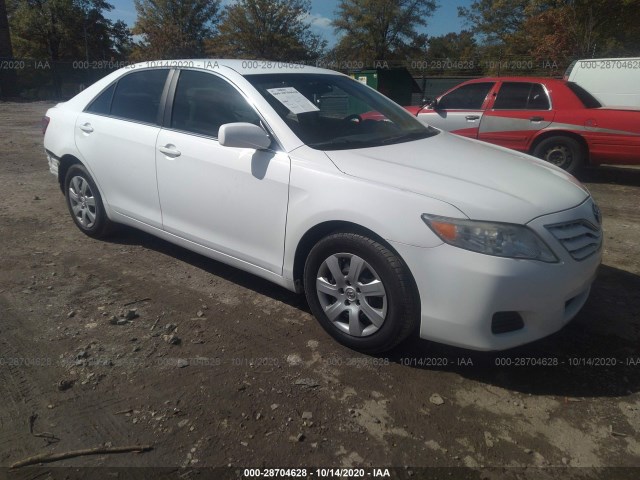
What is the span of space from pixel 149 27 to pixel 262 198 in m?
45.7

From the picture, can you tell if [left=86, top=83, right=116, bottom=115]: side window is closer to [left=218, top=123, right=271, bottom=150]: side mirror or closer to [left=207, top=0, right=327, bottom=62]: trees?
[left=218, top=123, right=271, bottom=150]: side mirror

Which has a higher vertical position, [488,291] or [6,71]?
[488,291]

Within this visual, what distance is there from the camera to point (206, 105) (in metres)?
3.43

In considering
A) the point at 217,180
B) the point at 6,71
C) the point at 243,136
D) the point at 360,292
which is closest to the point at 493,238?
the point at 360,292

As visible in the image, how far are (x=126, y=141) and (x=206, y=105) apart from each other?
0.80 m

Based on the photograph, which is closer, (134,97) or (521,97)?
(134,97)

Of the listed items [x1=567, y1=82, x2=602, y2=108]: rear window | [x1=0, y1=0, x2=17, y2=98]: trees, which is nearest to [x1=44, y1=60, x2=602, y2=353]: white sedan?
[x1=567, y1=82, x2=602, y2=108]: rear window

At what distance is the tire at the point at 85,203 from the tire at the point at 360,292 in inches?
92.0

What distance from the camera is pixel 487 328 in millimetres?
2387

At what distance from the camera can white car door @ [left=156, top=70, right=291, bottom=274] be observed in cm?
297

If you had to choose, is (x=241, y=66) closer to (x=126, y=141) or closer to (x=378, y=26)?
(x=126, y=141)

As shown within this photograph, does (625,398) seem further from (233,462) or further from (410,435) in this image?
(233,462)

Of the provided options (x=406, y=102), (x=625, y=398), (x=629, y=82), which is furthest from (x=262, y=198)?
(x=406, y=102)

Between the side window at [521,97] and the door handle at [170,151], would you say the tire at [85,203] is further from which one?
the side window at [521,97]
